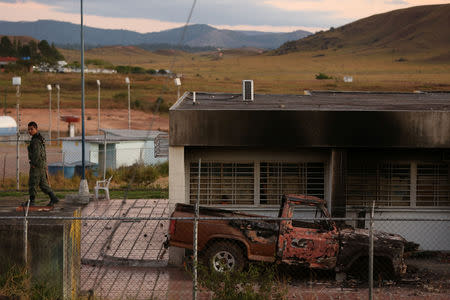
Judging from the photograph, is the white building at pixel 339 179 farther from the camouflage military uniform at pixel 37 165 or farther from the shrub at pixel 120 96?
the shrub at pixel 120 96

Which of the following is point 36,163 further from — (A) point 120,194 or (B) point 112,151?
(B) point 112,151

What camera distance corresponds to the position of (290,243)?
12328 millimetres

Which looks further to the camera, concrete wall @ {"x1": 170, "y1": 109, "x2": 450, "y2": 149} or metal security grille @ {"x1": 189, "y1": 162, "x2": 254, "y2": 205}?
metal security grille @ {"x1": 189, "y1": 162, "x2": 254, "y2": 205}

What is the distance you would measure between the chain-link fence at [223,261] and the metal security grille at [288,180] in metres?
1.49

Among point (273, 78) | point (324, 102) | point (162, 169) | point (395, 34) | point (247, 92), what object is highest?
point (395, 34)

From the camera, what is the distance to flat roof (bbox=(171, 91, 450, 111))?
50.4 ft

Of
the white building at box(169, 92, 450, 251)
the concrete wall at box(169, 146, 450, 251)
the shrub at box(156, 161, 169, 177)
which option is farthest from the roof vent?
the shrub at box(156, 161, 169, 177)

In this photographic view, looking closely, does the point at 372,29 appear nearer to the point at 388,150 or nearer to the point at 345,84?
the point at 345,84

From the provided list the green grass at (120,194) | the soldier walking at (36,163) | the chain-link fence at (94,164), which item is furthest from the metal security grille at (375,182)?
the chain-link fence at (94,164)

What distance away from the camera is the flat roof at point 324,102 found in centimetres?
1536

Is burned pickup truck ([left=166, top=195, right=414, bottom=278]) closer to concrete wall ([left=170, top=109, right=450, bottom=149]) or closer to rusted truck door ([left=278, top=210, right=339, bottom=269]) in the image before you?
rusted truck door ([left=278, top=210, right=339, bottom=269])

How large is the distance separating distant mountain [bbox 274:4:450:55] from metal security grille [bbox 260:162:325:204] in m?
134

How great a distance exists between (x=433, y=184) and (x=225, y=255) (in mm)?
5703

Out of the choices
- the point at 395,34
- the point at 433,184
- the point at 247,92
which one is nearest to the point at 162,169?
the point at 247,92
